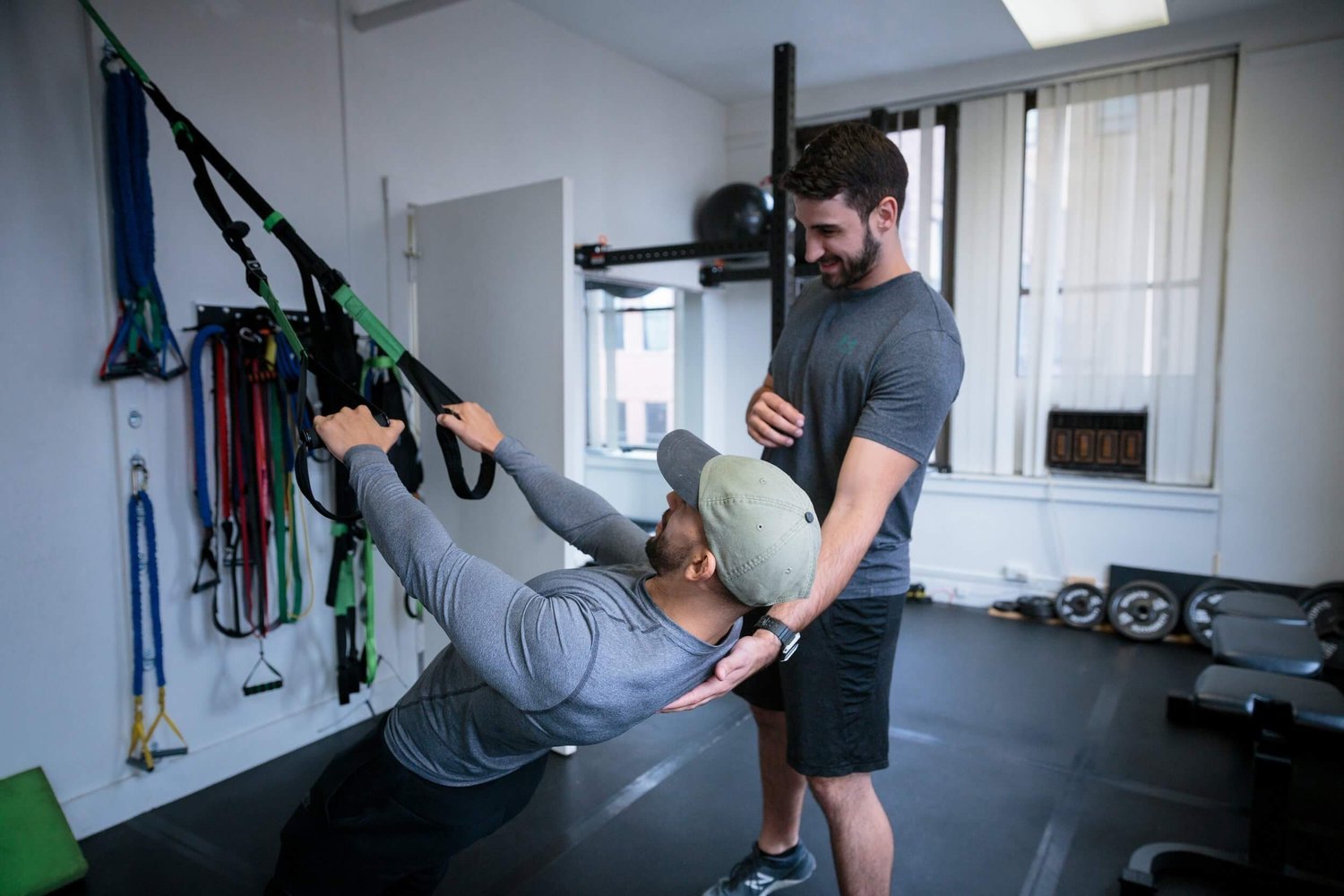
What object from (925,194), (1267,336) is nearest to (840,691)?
(1267,336)

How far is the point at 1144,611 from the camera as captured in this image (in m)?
4.17

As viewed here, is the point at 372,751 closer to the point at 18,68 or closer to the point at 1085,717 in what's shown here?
the point at 18,68

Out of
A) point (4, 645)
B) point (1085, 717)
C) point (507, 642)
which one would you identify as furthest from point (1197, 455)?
point (4, 645)

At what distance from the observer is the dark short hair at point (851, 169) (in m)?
1.50

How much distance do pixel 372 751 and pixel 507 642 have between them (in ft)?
1.38

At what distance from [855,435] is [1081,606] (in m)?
3.47

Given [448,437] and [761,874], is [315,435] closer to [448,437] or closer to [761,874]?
[448,437]

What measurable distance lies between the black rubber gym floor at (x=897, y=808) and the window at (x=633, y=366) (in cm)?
281

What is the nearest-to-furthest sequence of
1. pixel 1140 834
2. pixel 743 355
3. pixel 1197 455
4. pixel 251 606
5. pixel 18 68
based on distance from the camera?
pixel 18 68 < pixel 1140 834 < pixel 251 606 < pixel 1197 455 < pixel 743 355

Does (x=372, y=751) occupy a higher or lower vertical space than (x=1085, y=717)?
higher

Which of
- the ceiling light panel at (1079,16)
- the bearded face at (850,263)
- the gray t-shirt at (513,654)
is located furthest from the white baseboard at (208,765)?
the ceiling light panel at (1079,16)

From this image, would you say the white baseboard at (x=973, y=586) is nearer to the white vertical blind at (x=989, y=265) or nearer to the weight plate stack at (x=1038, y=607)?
the weight plate stack at (x=1038, y=607)

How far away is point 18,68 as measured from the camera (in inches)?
84.7

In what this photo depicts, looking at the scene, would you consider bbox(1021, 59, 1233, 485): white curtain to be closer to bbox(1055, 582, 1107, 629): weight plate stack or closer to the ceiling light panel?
bbox(1055, 582, 1107, 629): weight plate stack
